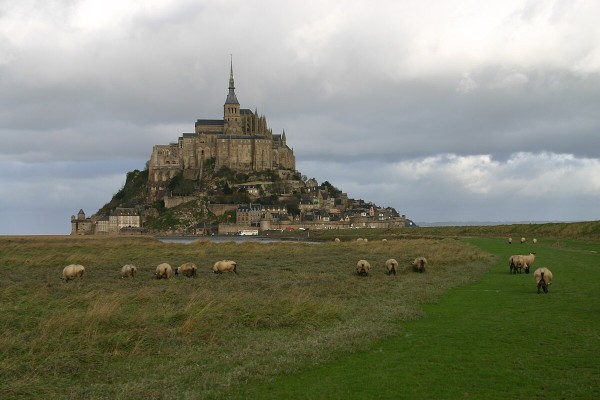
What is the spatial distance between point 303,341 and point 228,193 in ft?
542

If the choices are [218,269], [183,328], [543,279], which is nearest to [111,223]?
[218,269]

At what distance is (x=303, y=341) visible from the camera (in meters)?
12.8

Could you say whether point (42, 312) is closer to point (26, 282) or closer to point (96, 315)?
point (96, 315)

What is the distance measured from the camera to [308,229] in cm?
15312

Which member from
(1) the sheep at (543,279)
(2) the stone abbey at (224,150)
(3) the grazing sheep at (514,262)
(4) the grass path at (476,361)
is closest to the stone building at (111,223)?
(2) the stone abbey at (224,150)

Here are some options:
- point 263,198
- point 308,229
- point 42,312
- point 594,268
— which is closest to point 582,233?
point 594,268

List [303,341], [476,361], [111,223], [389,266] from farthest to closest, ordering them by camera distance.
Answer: [111,223] → [389,266] → [303,341] → [476,361]

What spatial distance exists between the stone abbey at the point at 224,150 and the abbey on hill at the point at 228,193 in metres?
0.31

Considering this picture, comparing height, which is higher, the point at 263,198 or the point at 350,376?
the point at 263,198

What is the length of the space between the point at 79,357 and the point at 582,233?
5572 centimetres

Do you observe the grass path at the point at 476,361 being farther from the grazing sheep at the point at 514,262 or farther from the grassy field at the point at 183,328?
the grazing sheep at the point at 514,262

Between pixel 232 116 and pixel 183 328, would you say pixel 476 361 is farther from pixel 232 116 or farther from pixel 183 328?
pixel 232 116

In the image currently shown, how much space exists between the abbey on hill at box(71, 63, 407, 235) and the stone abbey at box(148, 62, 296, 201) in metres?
0.31

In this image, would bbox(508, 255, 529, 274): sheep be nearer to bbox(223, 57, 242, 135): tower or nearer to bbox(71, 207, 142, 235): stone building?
bbox(71, 207, 142, 235): stone building
